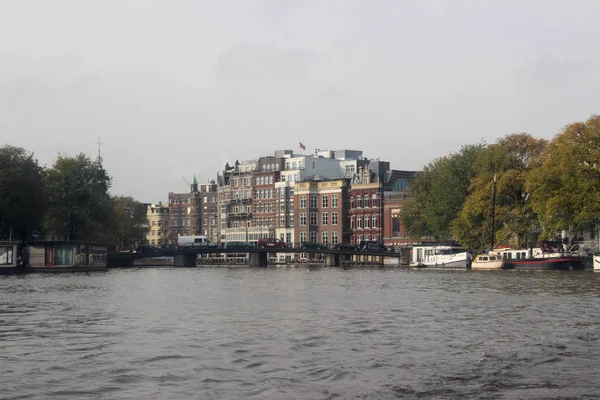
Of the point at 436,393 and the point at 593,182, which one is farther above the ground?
the point at 593,182

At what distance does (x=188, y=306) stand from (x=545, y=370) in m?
27.6

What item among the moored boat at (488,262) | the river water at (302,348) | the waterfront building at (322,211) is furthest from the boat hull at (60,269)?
the waterfront building at (322,211)

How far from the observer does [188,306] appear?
164 feet

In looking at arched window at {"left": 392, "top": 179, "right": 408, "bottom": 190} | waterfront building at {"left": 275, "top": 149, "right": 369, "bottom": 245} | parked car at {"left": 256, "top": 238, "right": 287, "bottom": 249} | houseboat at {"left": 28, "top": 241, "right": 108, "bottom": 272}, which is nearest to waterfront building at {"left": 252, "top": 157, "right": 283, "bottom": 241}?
waterfront building at {"left": 275, "top": 149, "right": 369, "bottom": 245}

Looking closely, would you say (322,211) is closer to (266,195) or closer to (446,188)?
(266,195)

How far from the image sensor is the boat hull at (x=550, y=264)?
3994 inches

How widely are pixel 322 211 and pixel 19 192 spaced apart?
8610 cm

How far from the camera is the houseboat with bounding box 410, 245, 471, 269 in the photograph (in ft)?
386

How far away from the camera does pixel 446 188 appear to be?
122 metres

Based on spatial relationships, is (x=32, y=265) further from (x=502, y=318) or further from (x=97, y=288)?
(x=502, y=318)

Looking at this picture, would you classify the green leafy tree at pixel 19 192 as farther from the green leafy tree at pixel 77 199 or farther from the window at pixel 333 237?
the window at pixel 333 237

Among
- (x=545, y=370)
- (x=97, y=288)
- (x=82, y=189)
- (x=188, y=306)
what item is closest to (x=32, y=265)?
(x=82, y=189)

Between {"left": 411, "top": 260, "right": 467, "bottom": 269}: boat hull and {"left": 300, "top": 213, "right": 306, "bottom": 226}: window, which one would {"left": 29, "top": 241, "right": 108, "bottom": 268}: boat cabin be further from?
{"left": 300, "top": 213, "right": 306, "bottom": 226}: window

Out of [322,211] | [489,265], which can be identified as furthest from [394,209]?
[489,265]
